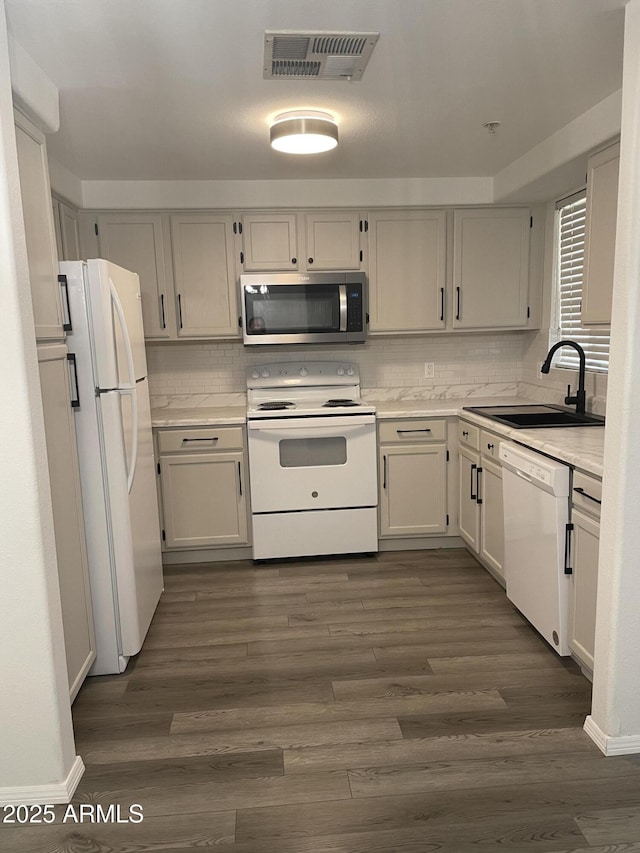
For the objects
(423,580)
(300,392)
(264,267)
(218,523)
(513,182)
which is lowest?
(423,580)

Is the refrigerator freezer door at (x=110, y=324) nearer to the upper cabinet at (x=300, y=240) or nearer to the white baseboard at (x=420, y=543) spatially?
the upper cabinet at (x=300, y=240)

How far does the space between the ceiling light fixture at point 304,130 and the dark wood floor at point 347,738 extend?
2.27 m

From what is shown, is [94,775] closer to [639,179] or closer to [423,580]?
[423,580]

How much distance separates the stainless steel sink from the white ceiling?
4.73 ft

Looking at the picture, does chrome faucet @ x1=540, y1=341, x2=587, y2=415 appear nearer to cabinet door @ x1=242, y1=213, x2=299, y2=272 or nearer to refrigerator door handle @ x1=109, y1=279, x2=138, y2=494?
cabinet door @ x1=242, y1=213, x2=299, y2=272

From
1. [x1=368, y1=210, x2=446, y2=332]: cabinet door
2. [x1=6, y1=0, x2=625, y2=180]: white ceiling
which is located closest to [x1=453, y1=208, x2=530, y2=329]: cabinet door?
[x1=368, y1=210, x2=446, y2=332]: cabinet door

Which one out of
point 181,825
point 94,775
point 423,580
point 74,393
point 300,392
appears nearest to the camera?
point 181,825

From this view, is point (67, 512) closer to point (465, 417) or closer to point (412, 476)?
point (412, 476)

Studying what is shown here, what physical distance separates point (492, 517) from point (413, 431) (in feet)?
2.54

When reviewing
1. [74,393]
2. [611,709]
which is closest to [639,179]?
[611,709]

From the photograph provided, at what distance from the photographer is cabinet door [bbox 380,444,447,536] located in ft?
12.5

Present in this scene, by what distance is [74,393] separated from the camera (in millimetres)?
2408

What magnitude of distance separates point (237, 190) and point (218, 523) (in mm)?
2072

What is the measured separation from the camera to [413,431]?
3811mm
